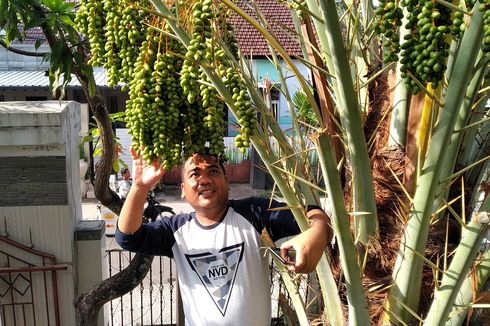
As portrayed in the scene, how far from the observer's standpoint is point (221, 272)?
2.04 metres

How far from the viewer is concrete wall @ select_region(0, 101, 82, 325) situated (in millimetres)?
3207

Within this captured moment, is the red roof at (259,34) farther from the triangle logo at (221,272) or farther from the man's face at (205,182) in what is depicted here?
the triangle logo at (221,272)

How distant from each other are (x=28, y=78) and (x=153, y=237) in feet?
35.7

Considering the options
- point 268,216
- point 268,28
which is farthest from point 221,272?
point 268,28

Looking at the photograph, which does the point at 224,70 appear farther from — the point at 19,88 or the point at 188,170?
the point at 19,88

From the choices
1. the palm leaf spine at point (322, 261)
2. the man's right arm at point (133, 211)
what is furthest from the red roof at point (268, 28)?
the man's right arm at point (133, 211)

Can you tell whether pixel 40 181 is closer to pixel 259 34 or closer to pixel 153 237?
pixel 153 237

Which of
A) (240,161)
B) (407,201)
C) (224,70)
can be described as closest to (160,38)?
(224,70)

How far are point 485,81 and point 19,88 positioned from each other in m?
11.1

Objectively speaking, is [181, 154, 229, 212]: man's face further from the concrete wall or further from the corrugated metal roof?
the corrugated metal roof

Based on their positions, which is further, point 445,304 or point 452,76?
point 445,304

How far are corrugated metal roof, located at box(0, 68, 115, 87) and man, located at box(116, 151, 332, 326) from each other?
27.4 feet

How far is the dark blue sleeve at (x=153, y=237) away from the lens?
203cm

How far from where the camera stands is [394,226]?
1783 millimetres
